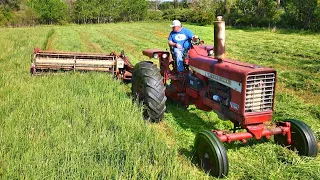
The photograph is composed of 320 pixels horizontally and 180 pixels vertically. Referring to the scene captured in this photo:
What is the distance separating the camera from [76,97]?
577 cm

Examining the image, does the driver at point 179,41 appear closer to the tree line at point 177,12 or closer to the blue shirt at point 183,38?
the blue shirt at point 183,38

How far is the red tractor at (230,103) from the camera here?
392 centimetres

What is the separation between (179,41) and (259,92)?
252cm

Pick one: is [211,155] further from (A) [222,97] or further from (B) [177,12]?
(B) [177,12]

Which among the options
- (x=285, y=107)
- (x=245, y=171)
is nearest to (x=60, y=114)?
(x=245, y=171)

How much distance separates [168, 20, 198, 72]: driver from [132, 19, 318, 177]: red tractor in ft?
1.93

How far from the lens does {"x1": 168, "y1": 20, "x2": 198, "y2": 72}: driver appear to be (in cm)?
601

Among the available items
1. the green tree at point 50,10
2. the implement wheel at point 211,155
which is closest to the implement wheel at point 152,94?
the implement wheel at point 211,155

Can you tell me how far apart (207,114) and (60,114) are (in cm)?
272

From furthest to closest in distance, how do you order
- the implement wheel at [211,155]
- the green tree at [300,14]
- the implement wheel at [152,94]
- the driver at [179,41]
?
1. the green tree at [300,14]
2. the driver at [179,41]
3. the implement wheel at [152,94]
4. the implement wheel at [211,155]

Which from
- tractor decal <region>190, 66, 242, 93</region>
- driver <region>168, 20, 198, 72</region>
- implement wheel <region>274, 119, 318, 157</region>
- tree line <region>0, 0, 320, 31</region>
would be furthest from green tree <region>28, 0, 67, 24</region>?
implement wheel <region>274, 119, 318, 157</region>

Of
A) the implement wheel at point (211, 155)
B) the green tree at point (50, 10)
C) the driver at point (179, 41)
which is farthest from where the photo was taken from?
the green tree at point (50, 10)

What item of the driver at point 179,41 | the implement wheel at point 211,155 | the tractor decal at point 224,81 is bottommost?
the implement wheel at point 211,155

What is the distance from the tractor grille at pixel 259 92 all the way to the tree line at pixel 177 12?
2300 cm
